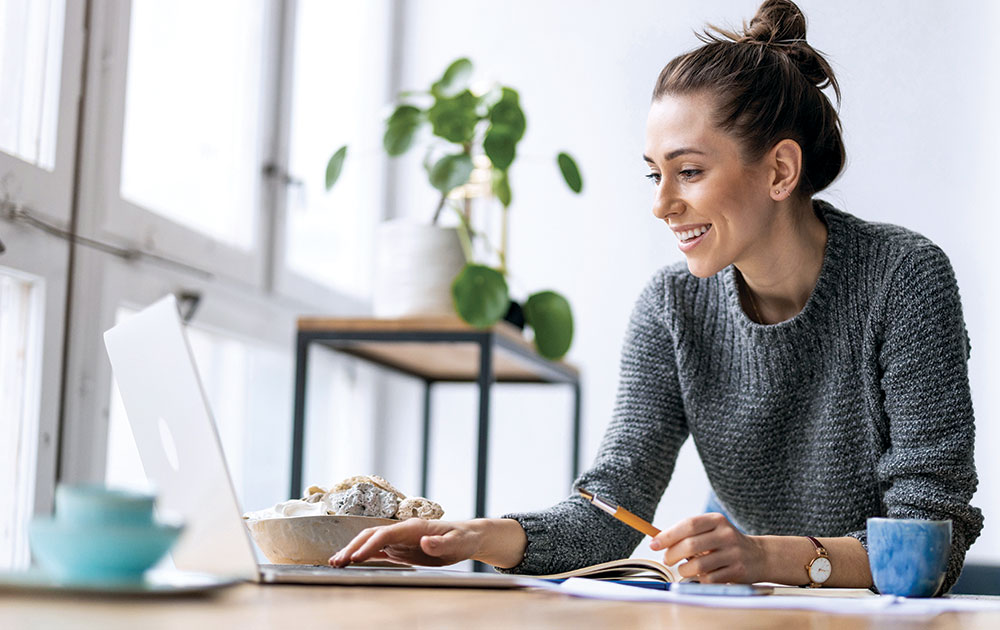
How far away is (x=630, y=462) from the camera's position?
137 centimetres

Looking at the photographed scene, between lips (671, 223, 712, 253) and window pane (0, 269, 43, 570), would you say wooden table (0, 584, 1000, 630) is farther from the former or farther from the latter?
window pane (0, 269, 43, 570)

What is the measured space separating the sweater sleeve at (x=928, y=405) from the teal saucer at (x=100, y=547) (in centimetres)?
77

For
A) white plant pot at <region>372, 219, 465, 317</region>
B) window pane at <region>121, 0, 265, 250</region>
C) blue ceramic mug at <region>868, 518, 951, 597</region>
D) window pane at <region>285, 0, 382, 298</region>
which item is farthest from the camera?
window pane at <region>285, 0, 382, 298</region>

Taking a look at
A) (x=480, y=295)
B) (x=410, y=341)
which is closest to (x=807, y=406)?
(x=480, y=295)

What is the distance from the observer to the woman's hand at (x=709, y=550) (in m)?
0.99

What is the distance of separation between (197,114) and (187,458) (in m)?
1.54

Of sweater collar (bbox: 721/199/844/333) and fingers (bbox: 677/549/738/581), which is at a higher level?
sweater collar (bbox: 721/199/844/333)

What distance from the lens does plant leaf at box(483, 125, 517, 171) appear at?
2135mm

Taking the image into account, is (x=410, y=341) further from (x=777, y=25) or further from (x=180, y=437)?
(x=180, y=437)

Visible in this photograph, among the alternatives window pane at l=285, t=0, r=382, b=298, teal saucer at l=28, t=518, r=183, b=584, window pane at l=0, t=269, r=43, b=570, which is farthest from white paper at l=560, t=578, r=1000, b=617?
window pane at l=285, t=0, r=382, b=298

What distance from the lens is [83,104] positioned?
5.71 ft

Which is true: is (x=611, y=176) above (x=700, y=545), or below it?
above

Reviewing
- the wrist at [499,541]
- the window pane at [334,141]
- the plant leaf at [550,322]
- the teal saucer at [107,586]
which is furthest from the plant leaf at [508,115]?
the teal saucer at [107,586]

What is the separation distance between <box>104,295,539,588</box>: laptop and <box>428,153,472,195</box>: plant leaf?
1.34 metres
